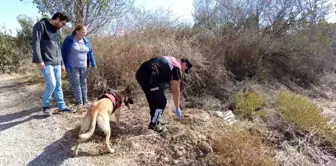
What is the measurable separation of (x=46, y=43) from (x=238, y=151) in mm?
3230

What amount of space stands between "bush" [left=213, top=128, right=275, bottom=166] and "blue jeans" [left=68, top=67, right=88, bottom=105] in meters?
2.59

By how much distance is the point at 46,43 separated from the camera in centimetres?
356

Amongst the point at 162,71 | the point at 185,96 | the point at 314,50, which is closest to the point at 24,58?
the point at 185,96

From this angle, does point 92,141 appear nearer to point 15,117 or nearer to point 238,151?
point 15,117

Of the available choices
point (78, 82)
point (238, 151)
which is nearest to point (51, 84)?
point (78, 82)

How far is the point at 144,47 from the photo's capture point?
5.62 m

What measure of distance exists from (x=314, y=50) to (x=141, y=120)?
27.7 ft

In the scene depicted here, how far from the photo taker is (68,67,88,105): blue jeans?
4.10m

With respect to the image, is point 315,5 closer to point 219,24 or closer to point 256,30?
point 256,30

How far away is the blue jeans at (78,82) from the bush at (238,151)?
2594 mm

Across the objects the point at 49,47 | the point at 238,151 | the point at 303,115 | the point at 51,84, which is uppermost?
the point at 49,47

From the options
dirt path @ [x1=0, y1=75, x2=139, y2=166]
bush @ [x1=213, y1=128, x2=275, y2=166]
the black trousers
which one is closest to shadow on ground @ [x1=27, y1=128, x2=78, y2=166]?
dirt path @ [x1=0, y1=75, x2=139, y2=166]

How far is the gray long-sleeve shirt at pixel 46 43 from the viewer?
11.1 feet

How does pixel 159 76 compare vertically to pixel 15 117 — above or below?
above
